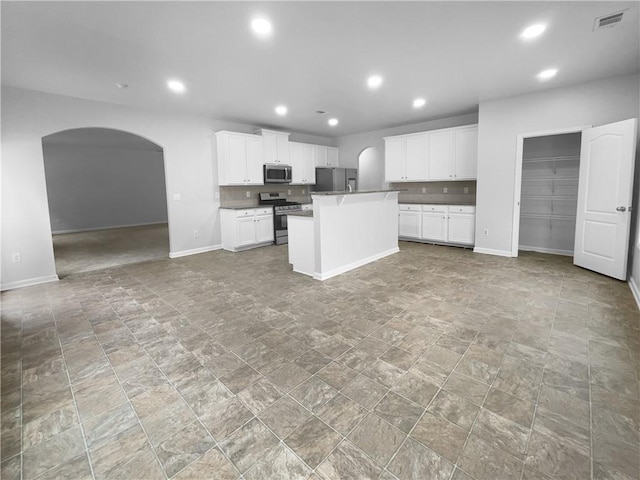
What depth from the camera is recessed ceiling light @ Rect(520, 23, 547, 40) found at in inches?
112

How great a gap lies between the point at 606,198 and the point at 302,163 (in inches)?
228

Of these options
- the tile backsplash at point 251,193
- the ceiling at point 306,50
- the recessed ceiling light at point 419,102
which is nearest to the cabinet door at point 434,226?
the recessed ceiling light at point 419,102

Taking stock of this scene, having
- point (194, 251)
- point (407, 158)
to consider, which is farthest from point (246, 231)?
point (407, 158)

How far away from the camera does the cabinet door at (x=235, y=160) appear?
625 centimetres

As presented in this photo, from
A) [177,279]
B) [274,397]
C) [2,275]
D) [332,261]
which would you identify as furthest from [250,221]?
[274,397]

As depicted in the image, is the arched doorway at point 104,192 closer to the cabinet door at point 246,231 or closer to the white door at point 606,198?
the cabinet door at point 246,231

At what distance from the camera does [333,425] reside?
169cm

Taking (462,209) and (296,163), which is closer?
(462,209)

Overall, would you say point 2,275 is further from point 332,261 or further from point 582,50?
point 582,50

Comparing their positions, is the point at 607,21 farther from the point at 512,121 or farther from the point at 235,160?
the point at 235,160

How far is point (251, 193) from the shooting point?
23.5 ft

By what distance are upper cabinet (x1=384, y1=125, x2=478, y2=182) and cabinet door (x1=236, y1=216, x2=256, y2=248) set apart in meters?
3.34

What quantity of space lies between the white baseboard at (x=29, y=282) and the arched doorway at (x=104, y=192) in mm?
2189

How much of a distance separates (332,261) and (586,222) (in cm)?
373
